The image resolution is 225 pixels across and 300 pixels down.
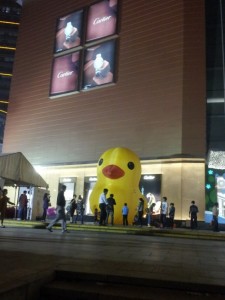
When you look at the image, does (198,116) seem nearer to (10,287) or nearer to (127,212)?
(127,212)

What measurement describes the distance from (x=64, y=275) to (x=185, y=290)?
1489 millimetres

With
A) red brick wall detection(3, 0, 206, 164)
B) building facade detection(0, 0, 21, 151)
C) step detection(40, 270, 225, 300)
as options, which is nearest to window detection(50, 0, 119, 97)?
red brick wall detection(3, 0, 206, 164)

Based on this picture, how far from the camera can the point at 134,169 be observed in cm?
1709

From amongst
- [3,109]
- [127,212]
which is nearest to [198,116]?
[127,212]

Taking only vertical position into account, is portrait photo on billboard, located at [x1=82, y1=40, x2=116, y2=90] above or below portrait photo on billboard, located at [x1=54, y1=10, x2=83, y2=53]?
below

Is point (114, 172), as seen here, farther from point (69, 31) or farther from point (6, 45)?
point (6, 45)

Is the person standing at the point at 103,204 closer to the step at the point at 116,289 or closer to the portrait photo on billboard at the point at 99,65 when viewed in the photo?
the step at the point at 116,289

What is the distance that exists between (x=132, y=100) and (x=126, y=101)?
1.53 ft

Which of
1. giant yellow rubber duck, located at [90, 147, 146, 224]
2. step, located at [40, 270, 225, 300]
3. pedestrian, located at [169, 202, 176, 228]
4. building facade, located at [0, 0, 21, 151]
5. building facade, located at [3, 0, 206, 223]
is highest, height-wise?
building facade, located at [0, 0, 21, 151]

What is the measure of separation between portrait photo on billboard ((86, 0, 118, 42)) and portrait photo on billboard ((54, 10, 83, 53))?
0.91 m

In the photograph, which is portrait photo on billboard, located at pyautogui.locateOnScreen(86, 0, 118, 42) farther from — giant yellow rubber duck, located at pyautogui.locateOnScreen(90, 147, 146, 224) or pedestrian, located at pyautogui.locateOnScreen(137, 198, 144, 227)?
pedestrian, located at pyautogui.locateOnScreen(137, 198, 144, 227)

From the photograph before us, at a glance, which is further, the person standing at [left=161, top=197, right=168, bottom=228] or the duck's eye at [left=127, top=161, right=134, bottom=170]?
the person standing at [left=161, top=197, right=168, bottom=228]

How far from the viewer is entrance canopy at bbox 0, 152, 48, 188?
1753 centimetres

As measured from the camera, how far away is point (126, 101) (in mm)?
24500
